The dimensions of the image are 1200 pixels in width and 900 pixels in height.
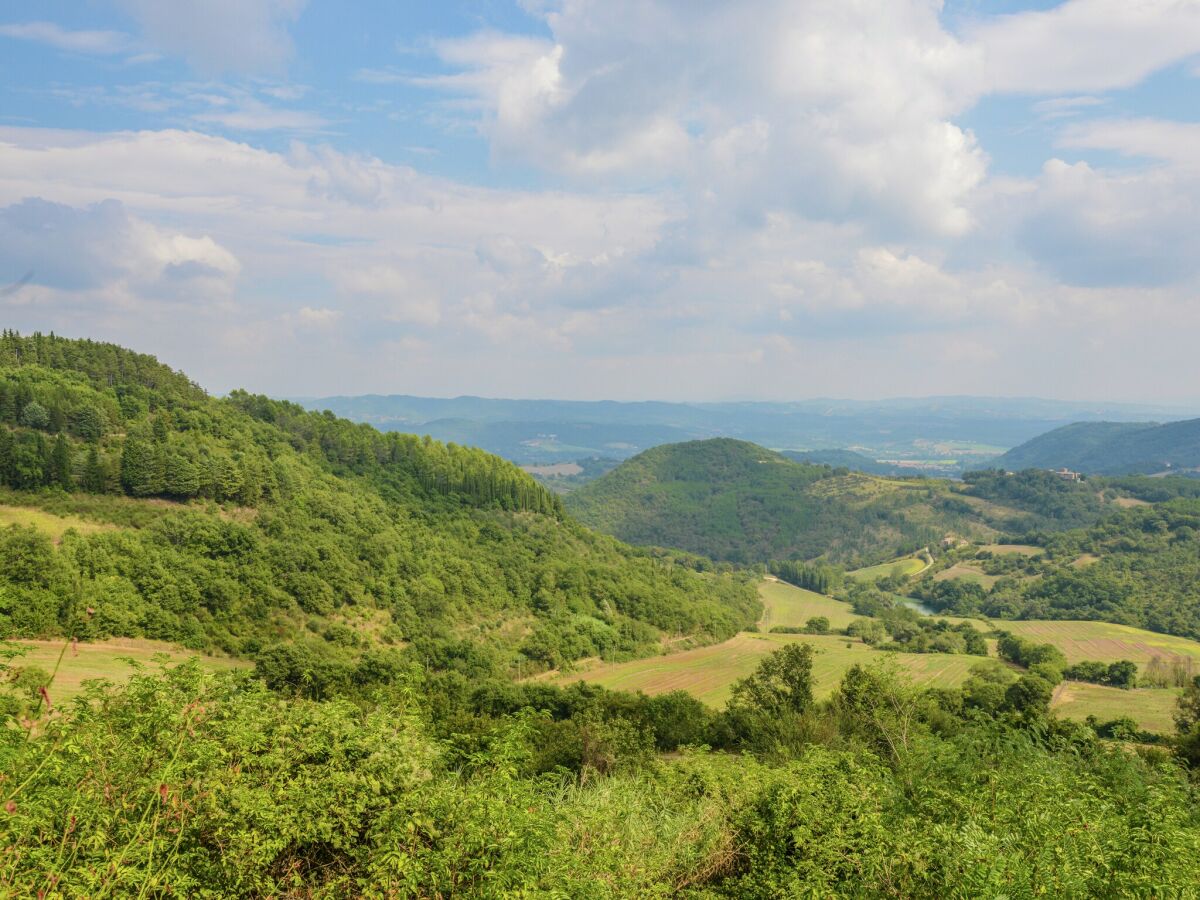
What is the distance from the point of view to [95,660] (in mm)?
46625

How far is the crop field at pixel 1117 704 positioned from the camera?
2675 inches

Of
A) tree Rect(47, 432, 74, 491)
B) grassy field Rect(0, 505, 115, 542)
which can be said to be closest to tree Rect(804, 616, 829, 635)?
grassy field Rect(0, 505, 115, 542)

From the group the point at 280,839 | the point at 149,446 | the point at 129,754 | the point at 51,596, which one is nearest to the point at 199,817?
the point at 280,839

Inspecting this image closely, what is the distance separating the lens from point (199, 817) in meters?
10.2

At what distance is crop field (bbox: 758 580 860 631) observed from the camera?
5576 inches

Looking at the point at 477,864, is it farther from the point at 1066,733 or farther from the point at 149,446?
the point at 149,446

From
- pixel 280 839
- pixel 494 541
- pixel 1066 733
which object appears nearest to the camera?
pixel 280 839

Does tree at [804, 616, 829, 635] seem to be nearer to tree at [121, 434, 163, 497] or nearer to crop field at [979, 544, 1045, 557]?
crop field at [979, 544, 1045, 557]

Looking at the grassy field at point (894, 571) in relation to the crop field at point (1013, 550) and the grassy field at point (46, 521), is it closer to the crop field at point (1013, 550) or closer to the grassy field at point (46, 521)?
the crop field at point (1013, 550)

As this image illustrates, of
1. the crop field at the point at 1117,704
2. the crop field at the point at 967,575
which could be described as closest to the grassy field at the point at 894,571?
the crop field at the point at 967,575

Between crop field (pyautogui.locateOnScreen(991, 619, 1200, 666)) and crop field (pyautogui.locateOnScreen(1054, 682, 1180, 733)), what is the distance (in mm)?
17153

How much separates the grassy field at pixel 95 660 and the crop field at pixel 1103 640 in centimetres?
11797

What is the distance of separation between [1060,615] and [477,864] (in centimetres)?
16725

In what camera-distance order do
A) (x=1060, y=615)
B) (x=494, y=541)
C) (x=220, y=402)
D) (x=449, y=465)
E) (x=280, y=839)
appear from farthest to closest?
(x=1060, y=615) → (x=449, y=465) → (x=494, y=541) → (x=220, y=402) → (x=280, y=839)
